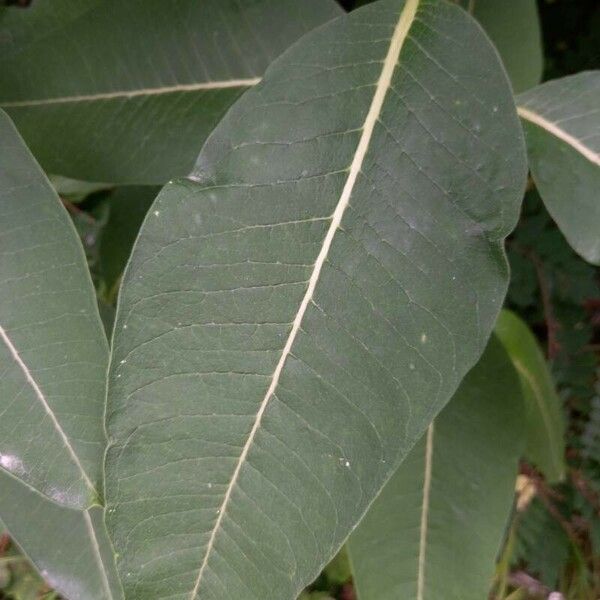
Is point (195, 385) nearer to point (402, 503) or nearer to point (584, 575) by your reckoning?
point (402, 503)

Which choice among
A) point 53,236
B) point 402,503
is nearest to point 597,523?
point 402,503

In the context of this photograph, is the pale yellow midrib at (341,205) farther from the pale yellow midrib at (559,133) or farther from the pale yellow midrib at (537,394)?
the pale yellow midrib at (537,394)

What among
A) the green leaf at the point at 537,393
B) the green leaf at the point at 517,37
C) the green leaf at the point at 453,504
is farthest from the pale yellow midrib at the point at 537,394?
the green leaf at the point at 517,37

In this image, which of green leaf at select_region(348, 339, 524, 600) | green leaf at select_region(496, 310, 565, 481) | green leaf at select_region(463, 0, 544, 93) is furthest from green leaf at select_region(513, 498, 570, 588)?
green leaf at select_region(463, 0, 544, 93)

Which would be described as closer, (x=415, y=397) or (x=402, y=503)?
(x=415, y=397)

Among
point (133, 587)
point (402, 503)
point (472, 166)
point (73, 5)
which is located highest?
point (73, 5)

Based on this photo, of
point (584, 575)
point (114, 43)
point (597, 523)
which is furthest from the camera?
point (584, 575)

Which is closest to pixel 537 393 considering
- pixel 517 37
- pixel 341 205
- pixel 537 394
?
pixel 537 394

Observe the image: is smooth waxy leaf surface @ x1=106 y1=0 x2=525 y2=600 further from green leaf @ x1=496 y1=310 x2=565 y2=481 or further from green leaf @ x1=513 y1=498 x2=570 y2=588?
green leaf @ x1=513 y1=498 x2=570 y2=588
